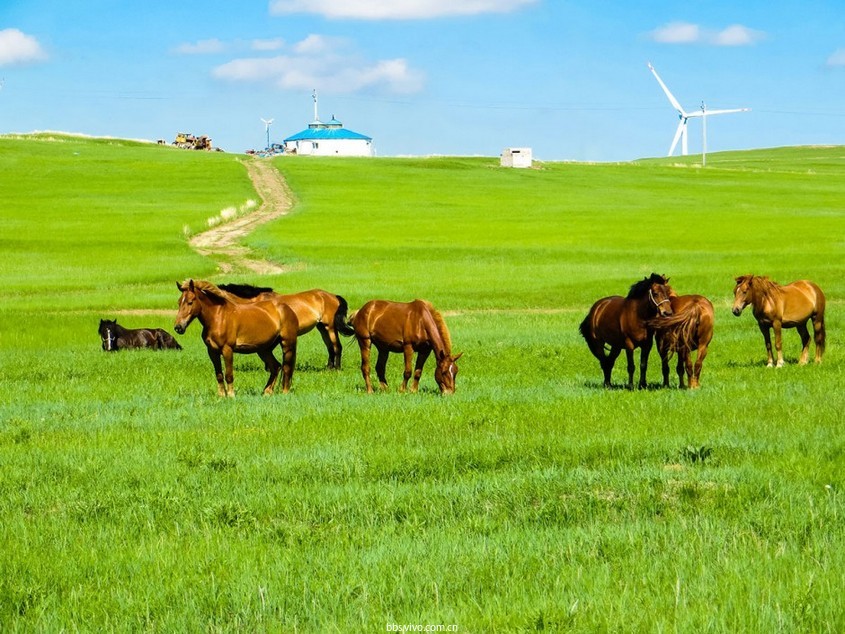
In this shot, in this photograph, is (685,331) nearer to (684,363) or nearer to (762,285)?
(684,363)

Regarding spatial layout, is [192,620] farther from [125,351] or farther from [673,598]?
[125,351]

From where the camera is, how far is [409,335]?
1645cm

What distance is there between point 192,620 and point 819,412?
9.25 meters

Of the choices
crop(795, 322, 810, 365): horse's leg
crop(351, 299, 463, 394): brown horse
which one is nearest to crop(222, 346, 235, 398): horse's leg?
crop(351, 299, 463, 394): brown horse

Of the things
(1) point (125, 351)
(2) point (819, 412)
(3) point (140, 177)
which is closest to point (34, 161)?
(3) point (140, 177)

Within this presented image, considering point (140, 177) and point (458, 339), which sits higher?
point (140, 177)

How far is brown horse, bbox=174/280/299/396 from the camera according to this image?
51.9 feet

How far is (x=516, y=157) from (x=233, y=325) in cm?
11641

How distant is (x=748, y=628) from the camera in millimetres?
5441

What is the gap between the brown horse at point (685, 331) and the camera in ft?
51.2

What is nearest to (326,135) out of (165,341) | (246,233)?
(246,233)

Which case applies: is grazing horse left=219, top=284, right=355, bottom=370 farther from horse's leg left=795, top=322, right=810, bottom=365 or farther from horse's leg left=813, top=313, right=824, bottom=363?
horse's leg left=813, top=313, right=824, bottom=363

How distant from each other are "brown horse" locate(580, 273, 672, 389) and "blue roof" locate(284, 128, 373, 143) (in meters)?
166

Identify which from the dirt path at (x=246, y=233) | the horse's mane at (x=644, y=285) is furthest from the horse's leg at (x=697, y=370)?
the dirt path at (x=246, y=233)
